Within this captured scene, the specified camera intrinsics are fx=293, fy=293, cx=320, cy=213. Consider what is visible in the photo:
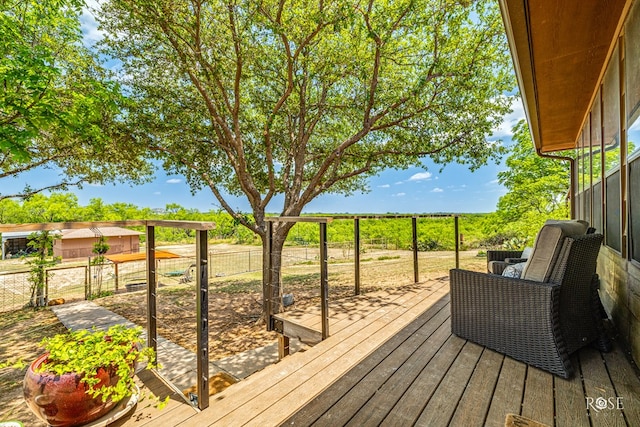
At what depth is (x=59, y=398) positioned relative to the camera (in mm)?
1566

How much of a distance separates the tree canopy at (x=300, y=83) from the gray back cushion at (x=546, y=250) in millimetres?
3579

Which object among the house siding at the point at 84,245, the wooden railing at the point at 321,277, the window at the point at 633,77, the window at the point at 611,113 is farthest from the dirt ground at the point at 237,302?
the house siding at the point at 84,245

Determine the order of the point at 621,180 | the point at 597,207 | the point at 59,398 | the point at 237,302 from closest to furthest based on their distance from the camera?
the point at 59,398 → the point at 621,180 → the point at 597,207 → the point at 237,302

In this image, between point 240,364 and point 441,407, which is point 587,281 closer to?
point 441,407

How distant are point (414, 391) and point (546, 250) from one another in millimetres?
1354

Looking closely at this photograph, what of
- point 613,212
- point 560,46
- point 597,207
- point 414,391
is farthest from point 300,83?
point 414,391

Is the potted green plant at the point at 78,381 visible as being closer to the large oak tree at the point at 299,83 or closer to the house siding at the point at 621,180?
the house siding at the point at 621,180

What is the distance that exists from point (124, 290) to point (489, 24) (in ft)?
36.8

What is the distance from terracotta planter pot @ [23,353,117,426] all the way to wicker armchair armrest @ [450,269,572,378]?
8.65 feet

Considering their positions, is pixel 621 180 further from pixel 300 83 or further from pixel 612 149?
pixel 300 83

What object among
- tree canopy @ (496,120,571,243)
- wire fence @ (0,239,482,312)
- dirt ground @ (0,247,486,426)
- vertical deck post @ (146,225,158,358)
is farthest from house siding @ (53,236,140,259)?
tree canopy @ (496,120,571,243)

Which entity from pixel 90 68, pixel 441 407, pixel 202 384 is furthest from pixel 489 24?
pixel 90 68

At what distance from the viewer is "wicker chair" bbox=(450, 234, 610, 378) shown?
1947 mm

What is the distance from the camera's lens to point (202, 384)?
1.79 m
